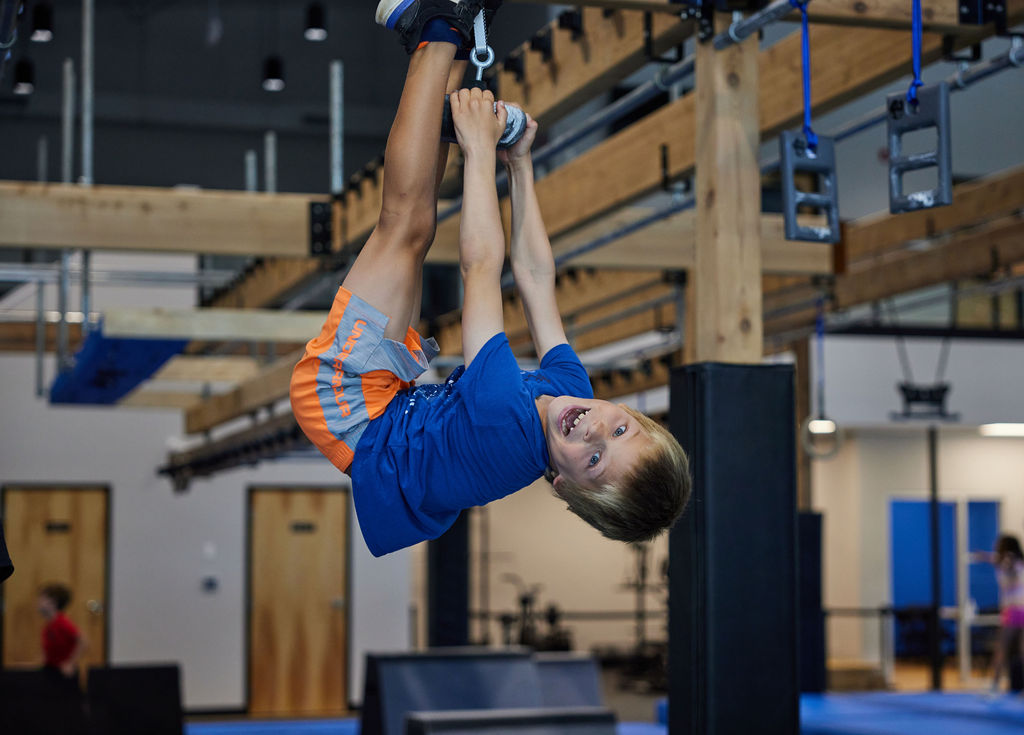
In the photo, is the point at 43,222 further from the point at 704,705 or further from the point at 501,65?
the point at 704,705

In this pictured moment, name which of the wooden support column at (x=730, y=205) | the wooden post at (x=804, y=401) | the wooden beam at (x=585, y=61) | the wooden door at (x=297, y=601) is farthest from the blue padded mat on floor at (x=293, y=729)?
the wooden support column at (x=730, y=205)

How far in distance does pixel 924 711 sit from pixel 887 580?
558 centimetres

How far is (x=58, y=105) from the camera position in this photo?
1378cm

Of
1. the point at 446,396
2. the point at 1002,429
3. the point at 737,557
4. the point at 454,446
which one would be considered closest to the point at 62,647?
the point at 737,557

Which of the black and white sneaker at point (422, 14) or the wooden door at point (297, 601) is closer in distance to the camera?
the black and white sneaker at point (422, 14)

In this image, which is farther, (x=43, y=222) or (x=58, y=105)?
(x=58, y=105)

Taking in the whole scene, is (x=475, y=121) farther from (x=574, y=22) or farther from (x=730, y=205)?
(x=574, y=22)

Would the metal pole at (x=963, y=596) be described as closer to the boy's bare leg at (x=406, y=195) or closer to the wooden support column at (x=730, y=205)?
the wooden support column at (x=730, y=205)

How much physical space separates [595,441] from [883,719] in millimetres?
8002

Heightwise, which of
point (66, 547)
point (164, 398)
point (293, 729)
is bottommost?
point (293, 729)

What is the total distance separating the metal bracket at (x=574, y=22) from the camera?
4.67 m

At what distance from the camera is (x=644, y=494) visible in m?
2.41

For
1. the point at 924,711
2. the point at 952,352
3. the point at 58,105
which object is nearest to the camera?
the point at 924,711

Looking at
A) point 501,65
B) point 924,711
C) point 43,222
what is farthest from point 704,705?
point 924,711
